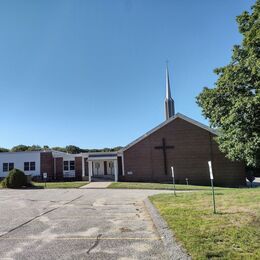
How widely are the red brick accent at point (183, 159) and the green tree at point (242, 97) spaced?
1955 cm

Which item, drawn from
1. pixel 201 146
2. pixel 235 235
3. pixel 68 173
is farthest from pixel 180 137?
pixel 235 235

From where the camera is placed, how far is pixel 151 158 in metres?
33.4

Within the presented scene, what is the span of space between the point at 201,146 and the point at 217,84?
823 inches

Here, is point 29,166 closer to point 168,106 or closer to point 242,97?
point 168,106

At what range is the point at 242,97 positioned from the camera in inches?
390

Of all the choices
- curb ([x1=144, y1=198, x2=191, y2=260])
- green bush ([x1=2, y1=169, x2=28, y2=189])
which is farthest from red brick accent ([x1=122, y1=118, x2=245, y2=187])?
curb ([x1=144, y1=198, x2=191, y2=260])

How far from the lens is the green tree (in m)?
9.27

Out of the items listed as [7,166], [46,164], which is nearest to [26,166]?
[7,166]

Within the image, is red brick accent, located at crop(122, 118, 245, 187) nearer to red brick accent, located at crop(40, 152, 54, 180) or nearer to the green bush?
red brick accent, located at crop(40, 152, 54, 180)

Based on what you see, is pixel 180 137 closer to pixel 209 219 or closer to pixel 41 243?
pixel 209 219

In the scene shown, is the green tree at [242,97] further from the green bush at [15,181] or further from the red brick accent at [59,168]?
the red brick accent at [59,168]

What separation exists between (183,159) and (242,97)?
23520 mm

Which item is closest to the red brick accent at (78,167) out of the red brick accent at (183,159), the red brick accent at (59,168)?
the red brick accent at (59,168)

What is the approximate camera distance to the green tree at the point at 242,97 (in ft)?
30.4
